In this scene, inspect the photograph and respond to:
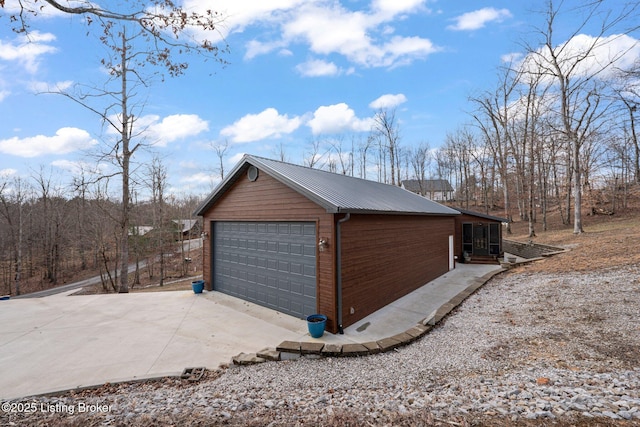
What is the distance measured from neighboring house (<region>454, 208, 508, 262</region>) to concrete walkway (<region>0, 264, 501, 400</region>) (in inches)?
289

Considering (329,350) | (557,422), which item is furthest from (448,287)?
(557,422)

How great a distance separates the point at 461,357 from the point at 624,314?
371 cm

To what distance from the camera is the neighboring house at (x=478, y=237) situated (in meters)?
14.9

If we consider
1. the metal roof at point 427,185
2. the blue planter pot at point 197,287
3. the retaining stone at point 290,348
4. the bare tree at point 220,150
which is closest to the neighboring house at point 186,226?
the bare tree at point 220,150

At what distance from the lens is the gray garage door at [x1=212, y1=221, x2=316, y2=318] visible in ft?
22.2

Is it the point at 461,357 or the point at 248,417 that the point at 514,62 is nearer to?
the point at 461,357

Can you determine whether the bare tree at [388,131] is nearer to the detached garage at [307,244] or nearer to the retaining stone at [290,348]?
the detached garage at [307,244]

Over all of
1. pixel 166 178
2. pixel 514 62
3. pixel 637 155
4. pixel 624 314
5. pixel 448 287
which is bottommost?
pixel 448 287

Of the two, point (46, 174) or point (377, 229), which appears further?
point (46, 174)

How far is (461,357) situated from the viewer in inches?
177

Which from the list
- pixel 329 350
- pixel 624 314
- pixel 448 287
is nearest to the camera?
pixel 329 350

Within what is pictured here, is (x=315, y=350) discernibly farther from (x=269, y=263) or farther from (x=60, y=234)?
(x=60, y=234)

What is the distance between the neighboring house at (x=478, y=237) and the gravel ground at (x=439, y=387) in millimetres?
9287

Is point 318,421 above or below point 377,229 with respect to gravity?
below
